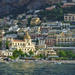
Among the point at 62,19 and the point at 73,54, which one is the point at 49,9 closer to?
the point at 62,19

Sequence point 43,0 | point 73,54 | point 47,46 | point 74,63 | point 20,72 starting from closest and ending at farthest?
1. point 20,72
2. point 74,63
3. point 73,54
4. point 47,46
5. point 43,0

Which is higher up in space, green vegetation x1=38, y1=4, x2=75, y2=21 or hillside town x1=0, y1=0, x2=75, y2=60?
green vegetation x1=38, y1=4, x2=75, y2=21

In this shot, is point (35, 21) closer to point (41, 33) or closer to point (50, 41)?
point (41, 33)

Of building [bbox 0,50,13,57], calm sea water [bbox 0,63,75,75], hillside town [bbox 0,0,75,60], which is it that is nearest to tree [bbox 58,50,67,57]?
hillside town [bbox 0,0,75,60]

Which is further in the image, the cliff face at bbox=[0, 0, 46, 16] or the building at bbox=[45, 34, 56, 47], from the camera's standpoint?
the cliff face at bbox=[0, 0, 46, 16]

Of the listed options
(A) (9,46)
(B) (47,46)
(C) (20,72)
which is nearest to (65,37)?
(B) (47,46)

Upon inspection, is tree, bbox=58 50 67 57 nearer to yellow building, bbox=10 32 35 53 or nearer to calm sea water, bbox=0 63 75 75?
yellow building, bbox=10 32 35 53

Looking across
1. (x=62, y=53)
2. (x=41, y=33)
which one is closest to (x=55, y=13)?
(x=41, y=33)

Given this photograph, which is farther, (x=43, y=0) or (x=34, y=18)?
(x=43, y=0)
